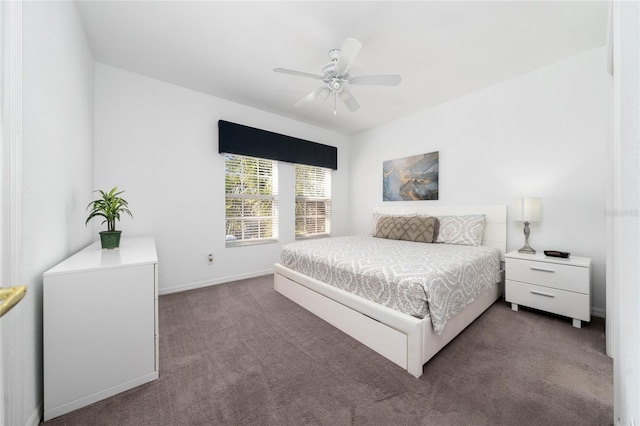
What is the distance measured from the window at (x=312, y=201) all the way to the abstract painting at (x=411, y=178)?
1184mm

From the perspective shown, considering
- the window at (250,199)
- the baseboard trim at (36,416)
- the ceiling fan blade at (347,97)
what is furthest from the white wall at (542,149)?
the baseboard trim at (36,416)

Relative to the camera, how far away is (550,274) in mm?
2266

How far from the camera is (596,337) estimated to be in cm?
196

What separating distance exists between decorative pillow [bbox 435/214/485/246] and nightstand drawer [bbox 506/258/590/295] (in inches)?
18.5

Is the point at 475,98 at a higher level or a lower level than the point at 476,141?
higher

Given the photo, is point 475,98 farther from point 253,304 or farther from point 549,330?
point 253,304

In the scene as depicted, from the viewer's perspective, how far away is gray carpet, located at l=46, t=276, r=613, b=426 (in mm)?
1238

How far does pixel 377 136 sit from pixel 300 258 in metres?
3.04

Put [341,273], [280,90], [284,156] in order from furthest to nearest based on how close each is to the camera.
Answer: [284,156] → [280,90] → [341,273]

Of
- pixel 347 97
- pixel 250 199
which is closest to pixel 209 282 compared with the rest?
pixel 250 199

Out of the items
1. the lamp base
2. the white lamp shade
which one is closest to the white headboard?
the lamp base

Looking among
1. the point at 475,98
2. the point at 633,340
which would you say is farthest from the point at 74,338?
the point at 475,98

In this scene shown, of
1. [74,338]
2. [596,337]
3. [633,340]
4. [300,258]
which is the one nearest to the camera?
[633,340]

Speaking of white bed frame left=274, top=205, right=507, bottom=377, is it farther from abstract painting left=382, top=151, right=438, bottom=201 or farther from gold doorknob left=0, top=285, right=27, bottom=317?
gold doorknob left=0, top=285, right=27, bottom=317
